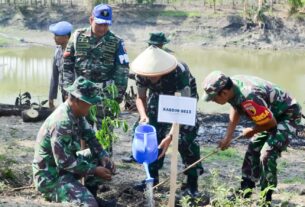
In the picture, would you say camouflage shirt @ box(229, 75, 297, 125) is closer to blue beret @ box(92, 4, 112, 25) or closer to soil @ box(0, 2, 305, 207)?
soil @ box(0, 2, 305, 207)

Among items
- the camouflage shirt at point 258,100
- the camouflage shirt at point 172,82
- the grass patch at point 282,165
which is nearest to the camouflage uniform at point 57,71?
the camouflage shirt at point 172,82

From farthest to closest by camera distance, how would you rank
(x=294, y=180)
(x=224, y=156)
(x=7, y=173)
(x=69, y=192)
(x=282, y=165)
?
(x=224, y=156) → (x=282, y=165) → (x=294, y=180) → (x=7, y=173) → (x=69, y=192)

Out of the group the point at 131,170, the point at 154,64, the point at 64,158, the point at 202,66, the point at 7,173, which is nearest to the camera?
the point at 64,158

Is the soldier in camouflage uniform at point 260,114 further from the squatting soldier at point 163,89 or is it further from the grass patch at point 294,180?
the grass patch at point 294,180

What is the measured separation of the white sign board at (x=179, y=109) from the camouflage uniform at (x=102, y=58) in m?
1.53

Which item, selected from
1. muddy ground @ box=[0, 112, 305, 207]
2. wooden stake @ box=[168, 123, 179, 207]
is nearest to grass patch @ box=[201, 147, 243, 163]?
muddy ground @ box=[0, 112, 305, 207]

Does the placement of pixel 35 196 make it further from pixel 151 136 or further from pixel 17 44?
pixel 17 44

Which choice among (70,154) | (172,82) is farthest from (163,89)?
(70,154)

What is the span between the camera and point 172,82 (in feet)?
19.6

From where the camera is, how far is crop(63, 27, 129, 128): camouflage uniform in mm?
6453

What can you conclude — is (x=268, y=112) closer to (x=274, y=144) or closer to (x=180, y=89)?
(x=274, y=144)

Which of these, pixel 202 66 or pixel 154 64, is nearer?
pixel 154 64

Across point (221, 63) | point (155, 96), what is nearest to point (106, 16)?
point (155, 96)

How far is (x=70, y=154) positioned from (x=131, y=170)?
2153 mm
